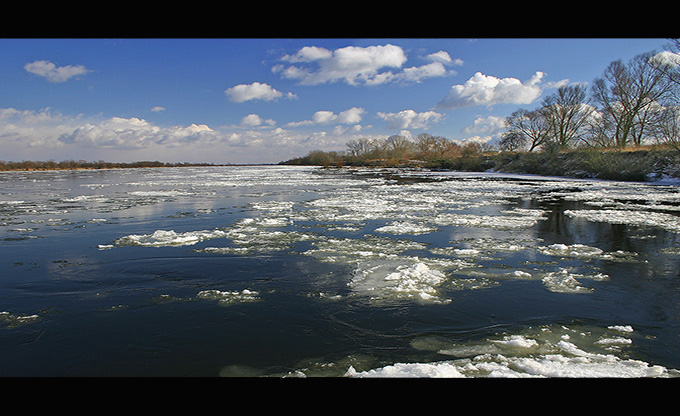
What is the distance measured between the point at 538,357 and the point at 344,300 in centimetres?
219

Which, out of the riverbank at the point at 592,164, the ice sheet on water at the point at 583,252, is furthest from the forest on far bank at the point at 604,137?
the ice sheet on water at the point at 583,252

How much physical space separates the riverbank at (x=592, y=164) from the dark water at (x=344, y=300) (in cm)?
2143

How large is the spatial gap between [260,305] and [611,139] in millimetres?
44889

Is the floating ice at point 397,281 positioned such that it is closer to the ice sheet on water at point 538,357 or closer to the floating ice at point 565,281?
the ice sheet on water at point 538,357

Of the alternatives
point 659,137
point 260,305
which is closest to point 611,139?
point 659,137

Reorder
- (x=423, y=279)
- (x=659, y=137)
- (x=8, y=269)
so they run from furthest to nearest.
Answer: (x=659, y=137) < (x=8, y=269) < (x=423, y=279)

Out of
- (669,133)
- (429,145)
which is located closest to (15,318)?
(669,133)

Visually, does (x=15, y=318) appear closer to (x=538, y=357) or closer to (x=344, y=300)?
(x=344, y=300)

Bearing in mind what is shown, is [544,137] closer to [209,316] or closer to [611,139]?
[611,139]

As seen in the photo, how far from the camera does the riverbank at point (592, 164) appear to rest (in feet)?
82.7

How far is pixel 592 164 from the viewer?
29969 millimetres

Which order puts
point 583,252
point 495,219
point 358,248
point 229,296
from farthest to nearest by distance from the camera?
point 495,219
point 358,248
point 583,252
point 229,296

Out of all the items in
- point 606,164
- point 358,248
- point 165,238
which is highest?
point 606,164

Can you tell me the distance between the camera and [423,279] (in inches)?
207
